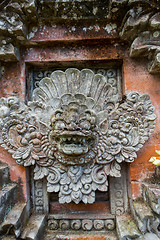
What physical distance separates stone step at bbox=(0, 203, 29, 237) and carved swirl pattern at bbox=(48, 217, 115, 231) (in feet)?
1.20

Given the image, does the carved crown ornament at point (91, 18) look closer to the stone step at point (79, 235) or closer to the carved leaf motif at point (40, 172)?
the carved leaf motif at point (40, 172)

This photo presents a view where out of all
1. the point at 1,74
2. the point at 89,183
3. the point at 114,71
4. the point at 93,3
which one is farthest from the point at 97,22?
the point at 89,183

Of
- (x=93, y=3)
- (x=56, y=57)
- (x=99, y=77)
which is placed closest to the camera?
(x=93, y=3)

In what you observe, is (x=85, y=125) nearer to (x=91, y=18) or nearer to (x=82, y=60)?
(x=82, y=60)

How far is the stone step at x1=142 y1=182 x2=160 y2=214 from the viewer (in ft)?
4.79

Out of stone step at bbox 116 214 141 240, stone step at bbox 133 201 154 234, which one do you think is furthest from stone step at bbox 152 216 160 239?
stone step at bbox 116 214 141 240

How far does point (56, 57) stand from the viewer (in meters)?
1.97

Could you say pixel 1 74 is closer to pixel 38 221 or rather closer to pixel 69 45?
pixel 69 45

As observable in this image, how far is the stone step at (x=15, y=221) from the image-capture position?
1562 mm

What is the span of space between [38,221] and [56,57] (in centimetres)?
182

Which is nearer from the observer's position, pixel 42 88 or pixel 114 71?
pixel 42 88

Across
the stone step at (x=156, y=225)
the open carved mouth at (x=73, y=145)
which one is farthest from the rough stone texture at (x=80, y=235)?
the open carved mouth at (x=73, y=145)

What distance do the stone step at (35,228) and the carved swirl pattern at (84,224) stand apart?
13 cm

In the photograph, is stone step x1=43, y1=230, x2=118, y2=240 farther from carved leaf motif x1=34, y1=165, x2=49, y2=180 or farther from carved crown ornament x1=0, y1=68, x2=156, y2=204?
carved leaf motif x1=34, y1=165, x2=49, y2=180
